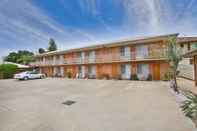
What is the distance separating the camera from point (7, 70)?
32.2 m

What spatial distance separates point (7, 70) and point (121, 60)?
25.4 m

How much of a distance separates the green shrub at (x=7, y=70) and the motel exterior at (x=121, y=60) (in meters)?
8.20

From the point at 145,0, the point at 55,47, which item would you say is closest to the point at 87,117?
the point at 145,0

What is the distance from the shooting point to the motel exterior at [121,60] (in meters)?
19.7

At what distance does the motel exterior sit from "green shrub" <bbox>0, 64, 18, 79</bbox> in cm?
820

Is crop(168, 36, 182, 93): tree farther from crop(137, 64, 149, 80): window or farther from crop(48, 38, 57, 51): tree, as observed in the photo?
crop(48, 38, 57, 51): tree

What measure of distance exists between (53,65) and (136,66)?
57.5 feet

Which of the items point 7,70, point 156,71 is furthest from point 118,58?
point 7,70

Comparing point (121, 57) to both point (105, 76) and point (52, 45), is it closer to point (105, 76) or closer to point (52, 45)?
point (105, 76)

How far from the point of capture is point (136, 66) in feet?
70.6

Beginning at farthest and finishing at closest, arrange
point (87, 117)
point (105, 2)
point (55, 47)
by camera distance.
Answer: point (55, 47), point (105, 2), point (87, 117)

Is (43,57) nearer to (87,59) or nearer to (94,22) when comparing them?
(87,59)

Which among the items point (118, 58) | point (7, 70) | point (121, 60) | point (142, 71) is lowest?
point (142, 71)

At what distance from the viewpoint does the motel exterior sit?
1973cm
